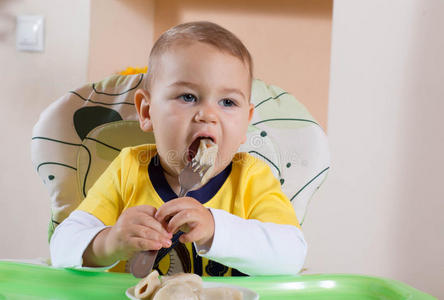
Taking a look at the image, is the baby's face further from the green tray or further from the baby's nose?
the green tray

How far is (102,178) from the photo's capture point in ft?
2.75

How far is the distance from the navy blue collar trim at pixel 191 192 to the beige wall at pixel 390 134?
768 mm

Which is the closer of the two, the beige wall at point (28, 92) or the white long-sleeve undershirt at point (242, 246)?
the white long-sleeve undershirt at point (242, 246)

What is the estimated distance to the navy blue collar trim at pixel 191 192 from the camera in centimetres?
80

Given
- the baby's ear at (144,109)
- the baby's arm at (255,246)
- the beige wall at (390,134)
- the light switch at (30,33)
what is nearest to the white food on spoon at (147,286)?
the baby's arm at (255,246)

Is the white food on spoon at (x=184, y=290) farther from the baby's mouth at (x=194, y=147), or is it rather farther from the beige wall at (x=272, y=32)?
the beige wall at (x=272, y=32)

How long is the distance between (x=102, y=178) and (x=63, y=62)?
853 mm

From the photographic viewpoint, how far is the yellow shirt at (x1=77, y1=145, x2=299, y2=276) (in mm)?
780

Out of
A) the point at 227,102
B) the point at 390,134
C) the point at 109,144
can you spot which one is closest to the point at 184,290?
the point at 227,102

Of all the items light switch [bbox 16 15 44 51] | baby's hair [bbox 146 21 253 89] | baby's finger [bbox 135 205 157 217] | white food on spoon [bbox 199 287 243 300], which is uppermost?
light switch [bbox 16 15 44 51]

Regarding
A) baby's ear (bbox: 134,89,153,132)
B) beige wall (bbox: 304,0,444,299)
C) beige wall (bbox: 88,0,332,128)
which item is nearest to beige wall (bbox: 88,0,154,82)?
beige wall (bbox: 88,0,332,128)

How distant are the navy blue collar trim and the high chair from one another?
11 cm

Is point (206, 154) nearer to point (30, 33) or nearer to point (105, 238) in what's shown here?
point (105, 238)

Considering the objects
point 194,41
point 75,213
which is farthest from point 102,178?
point 194,41
